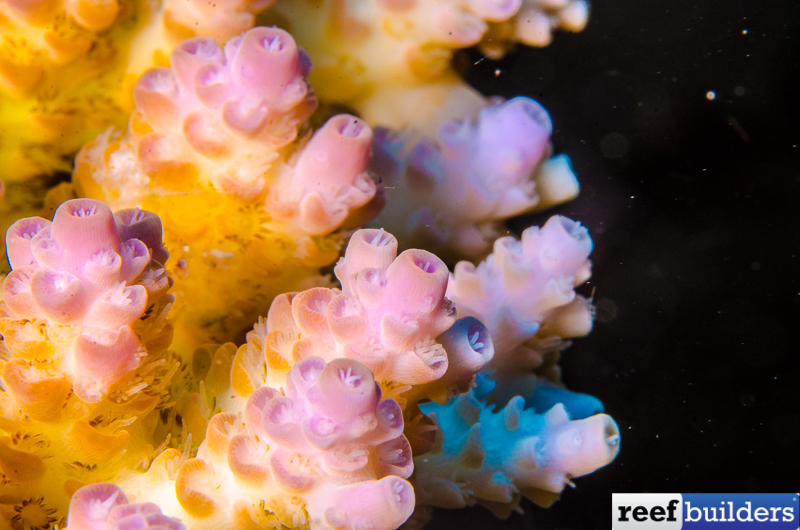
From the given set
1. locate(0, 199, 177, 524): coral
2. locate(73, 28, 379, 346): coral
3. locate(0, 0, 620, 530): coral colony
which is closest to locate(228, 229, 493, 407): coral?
locate(0, 0, 620, 530): coral colony

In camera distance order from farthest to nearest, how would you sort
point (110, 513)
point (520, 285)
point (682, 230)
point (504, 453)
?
point (682, 230), point (520, 285), point (504, 453), point (110, 513)

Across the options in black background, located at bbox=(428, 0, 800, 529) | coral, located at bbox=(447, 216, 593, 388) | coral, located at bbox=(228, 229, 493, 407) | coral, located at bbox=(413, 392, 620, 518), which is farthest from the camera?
black background, located at bbox=(428, 0, 800, 529)

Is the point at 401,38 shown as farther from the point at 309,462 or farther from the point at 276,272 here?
the point at 309,462

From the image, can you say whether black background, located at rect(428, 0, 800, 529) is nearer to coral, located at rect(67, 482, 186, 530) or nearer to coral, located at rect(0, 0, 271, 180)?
coral, located at rect(0, 0, 271, 180)

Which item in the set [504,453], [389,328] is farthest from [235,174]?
[504,453]

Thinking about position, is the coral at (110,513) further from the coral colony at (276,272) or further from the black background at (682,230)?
the black background at (682,230)

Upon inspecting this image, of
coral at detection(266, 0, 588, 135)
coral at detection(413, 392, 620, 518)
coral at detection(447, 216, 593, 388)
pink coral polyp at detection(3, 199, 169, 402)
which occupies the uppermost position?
coral at detection(266, 0, 588, 135)
